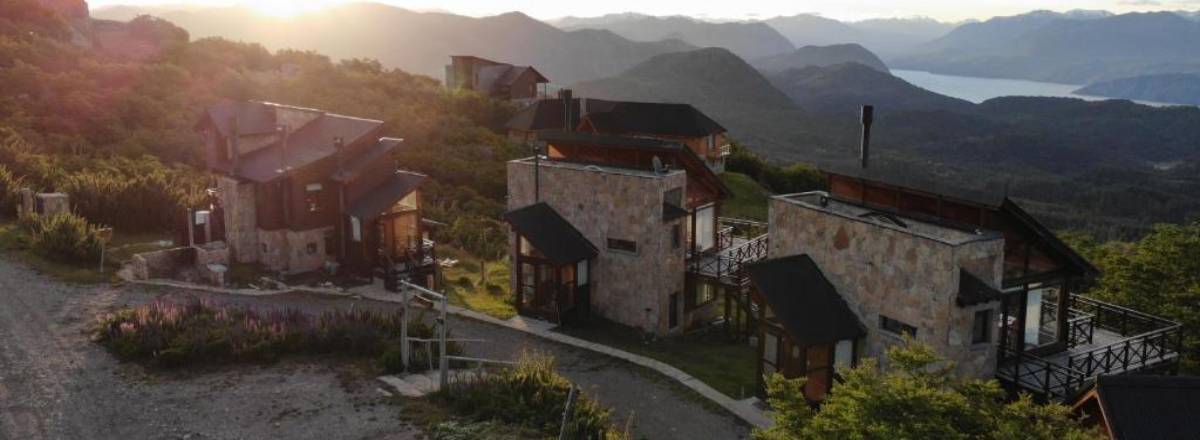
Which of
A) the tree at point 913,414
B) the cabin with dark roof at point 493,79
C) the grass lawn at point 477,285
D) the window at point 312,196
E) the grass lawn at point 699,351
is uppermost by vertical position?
the cabin with dark roof at point 493,79

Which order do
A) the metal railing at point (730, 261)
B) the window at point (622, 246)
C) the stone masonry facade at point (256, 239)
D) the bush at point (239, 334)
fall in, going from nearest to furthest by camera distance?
1. the bush at point (239, 334)
2. the window at point (622, 246)
3. the metal railing at point (730, 261)
4. the stone masonry facade at point (256, 239)

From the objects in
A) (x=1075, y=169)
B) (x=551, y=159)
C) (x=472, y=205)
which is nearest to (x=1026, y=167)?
(x=1075, y=169)

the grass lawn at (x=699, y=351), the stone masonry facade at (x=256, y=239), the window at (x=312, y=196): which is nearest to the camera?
the grass lawn at (x=699, y=351)

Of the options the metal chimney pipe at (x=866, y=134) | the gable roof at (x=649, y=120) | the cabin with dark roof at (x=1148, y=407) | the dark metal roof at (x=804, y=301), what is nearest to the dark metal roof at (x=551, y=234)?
the dark metal roof at (x=804, y=301)

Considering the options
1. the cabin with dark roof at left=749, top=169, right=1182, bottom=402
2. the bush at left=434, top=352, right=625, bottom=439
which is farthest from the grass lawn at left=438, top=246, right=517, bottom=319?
the cabin with dark roof at left=749, top=169, right=1182, bottom=402

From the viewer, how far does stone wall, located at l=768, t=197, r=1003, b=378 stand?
709 inches

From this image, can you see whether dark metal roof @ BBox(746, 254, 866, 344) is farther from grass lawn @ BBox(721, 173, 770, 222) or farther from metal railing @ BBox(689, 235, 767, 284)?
grass lawn @ BBox(721, 173, 770, 222)

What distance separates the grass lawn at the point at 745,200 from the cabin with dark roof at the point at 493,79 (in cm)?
3145

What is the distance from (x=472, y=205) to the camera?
46031mm

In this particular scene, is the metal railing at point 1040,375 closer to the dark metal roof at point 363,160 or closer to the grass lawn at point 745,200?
the dark metal roof at point 363,160

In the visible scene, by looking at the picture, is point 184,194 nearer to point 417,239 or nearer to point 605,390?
point 417,239

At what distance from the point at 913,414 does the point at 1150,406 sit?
5830 millimetres

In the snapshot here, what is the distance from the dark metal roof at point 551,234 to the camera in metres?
26.1

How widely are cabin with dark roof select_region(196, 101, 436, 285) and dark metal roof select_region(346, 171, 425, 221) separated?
0.04 metres
